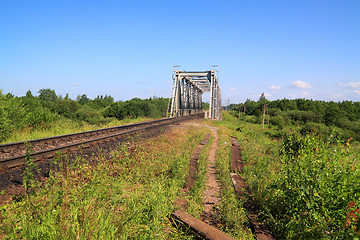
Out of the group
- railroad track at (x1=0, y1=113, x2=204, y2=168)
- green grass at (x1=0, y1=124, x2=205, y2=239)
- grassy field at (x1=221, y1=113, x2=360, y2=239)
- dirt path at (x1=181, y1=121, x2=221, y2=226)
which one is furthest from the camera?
railroad track at (x1=0, y1=113, x2=204, y2=168)

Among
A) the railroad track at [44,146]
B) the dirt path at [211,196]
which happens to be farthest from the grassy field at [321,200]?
the railroad track at [44,146]

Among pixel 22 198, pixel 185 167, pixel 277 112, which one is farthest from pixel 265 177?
pixel 277 112

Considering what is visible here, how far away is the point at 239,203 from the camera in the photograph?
4.04 metres

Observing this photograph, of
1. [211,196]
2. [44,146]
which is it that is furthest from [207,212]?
[44,146]

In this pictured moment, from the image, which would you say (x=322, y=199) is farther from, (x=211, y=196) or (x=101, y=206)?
(x=101, y=206)

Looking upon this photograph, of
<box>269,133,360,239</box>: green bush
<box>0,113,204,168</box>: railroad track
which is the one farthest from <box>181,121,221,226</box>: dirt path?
<box>0,113,204,168</box>: railroad track

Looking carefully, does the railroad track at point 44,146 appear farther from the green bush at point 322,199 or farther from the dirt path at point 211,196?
the green bush at point 322,199

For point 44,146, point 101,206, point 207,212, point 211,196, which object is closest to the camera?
point 101,206

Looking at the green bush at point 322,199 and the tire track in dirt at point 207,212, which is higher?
the green bush at point 322,199

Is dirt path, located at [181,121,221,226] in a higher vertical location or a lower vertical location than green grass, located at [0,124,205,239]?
lower

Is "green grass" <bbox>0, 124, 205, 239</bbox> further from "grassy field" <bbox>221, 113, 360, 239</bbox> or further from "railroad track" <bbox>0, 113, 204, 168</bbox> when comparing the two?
"grassy field" <bbox>221, 113, 360, 239</bbox>

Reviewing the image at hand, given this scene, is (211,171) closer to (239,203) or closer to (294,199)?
(239,203)

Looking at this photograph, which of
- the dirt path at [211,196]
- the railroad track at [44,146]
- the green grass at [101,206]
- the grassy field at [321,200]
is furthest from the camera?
the railroad track at [44,146]

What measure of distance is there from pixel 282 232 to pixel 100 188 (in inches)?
128
